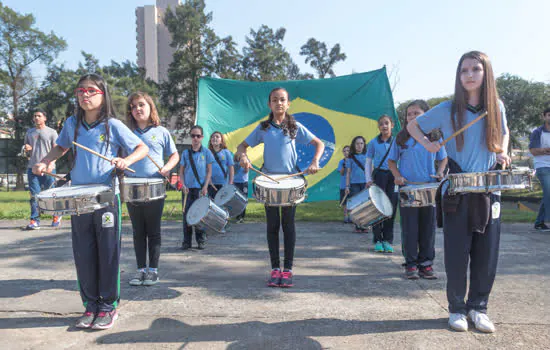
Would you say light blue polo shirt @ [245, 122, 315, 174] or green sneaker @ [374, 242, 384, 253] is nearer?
light blue polo shirt @ [245, 122, 315, 174]

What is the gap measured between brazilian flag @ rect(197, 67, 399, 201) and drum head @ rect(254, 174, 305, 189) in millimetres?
8607

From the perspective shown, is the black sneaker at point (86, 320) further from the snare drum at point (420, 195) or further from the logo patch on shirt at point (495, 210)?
the snare drum at point (420, 195)

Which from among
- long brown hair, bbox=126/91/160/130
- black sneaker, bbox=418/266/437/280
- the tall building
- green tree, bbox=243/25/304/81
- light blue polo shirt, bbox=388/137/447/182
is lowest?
black sneaker, bbox=418/266/437/280

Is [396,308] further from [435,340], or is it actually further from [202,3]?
[202,3]

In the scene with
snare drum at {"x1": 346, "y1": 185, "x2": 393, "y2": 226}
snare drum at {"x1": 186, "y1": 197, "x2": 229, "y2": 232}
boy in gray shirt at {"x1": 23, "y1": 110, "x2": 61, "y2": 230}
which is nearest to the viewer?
snare drum at {"x1": 346, "y1": 185, "x2": 393, "y2": 226}

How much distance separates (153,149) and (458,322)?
352 cm

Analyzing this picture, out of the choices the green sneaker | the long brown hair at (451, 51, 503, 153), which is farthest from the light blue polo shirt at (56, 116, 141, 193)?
the green sneaker

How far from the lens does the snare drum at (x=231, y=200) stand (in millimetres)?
7125

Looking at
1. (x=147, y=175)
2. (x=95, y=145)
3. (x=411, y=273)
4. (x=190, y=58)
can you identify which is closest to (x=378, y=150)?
(x=411, y=273)

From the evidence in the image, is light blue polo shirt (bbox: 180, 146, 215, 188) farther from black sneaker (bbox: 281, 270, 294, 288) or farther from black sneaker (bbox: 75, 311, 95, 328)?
black sneaker (bbox: 75, 311, 95, 328)

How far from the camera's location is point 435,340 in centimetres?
312

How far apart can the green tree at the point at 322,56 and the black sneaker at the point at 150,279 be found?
5822 centimetres

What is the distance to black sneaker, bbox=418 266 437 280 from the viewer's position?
16.1 ft

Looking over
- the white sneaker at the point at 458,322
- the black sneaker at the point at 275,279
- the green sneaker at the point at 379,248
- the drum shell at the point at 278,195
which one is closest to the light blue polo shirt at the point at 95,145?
the drum shell at the point at 278,195
